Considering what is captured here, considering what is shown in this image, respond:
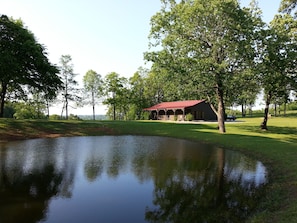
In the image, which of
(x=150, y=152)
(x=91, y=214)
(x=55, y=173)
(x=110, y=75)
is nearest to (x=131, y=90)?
(x=110, y=75)

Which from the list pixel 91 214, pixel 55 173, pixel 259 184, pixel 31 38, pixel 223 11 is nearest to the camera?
pixel 91 214

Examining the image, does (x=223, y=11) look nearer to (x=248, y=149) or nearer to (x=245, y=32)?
(x=245, y=32)

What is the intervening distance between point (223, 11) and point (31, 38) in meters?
27.2

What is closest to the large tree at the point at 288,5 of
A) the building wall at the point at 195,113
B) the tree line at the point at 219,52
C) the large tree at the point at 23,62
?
the tree line at the point at 219,52

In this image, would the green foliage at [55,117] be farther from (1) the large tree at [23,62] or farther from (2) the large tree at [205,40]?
(2) the large tree at [205,40]

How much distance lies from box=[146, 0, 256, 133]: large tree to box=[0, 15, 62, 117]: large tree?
17.5m

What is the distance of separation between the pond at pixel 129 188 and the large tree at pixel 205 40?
1155 cm

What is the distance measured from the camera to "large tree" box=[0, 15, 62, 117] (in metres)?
33.7

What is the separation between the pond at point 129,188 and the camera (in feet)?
25.9

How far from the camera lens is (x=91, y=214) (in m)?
7.96

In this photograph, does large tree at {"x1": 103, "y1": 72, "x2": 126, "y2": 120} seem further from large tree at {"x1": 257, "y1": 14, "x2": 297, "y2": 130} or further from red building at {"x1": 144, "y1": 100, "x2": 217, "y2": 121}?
large tree at {"x1": 257, "y1": 14, "x2": 297, "y2": 130}

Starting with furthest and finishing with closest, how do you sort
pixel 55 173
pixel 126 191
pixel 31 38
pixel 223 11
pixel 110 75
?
pixel 110 75 → pixel 31 38 → pixel 223 11 → pixel 55 173 → pixel 126 191

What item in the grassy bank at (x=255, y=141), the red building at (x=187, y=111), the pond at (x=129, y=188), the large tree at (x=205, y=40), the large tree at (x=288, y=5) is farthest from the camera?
the red building at (x=187, y=111)

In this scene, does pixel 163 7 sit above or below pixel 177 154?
above
